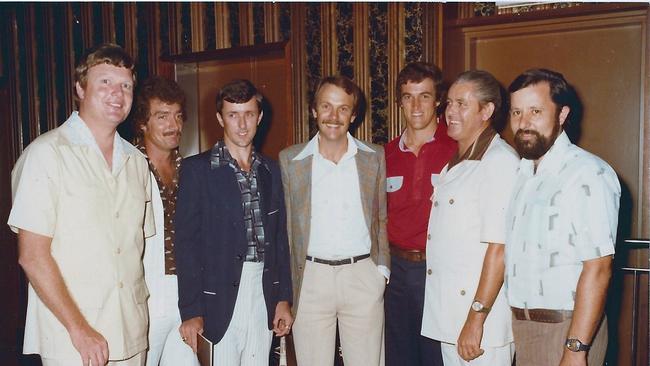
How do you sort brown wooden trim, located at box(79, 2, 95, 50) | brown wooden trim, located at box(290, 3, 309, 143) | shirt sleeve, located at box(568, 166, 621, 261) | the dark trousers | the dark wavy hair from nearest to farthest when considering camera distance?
shirt sleeve, located at box(568, 166, 621, 261) < the dark trousers < the dark wavy hair < brown wooden trim, located at box(290, 3, 309, 143) < brown wooden trim, located at box(79, 2, 95, 50)

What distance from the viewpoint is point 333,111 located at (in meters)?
2.66

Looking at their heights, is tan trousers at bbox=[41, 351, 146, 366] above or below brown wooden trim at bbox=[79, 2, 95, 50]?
below

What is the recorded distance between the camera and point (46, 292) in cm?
178

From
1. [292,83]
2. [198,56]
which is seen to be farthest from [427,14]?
[198,56]

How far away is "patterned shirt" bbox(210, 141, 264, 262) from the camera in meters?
2.46

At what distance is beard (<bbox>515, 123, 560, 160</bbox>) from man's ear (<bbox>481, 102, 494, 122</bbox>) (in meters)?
0.38

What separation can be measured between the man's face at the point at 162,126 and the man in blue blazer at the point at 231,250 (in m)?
0.27

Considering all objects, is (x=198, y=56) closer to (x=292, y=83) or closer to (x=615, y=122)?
(x=292, y=83)

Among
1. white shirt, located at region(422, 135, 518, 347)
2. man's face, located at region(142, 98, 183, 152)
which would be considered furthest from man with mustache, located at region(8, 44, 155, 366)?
white shirt, located at region(422, 135, 518, 347)

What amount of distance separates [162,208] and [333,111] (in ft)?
3.16

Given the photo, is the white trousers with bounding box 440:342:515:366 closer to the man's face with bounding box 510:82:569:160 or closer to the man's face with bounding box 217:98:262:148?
the man's face with bounding box 510:82:569:160

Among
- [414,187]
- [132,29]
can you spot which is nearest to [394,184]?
[414,187]

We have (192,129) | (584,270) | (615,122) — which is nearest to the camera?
(584,270)

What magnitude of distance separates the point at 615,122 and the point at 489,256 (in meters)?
2.14
